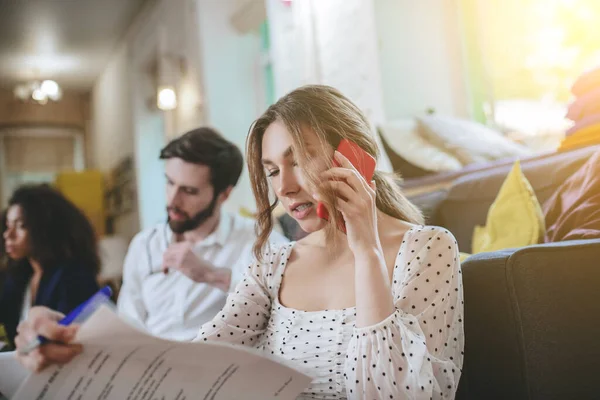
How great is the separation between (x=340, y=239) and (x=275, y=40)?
2.67 metres

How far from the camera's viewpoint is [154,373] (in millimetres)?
624

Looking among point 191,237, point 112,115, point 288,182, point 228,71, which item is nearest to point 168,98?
point 228,71

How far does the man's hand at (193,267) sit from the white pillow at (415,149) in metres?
1.08

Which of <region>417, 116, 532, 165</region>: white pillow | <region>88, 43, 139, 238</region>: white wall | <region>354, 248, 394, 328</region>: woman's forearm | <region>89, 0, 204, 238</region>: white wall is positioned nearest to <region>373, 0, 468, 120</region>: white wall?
<region>417, 116, 532, 165</region>: white pillow

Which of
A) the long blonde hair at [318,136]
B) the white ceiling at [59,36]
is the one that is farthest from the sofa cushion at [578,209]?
the white ceiling at [59,36]

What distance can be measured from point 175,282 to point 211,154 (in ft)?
1.17

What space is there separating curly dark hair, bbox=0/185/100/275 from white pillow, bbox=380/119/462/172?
1165 millimetres

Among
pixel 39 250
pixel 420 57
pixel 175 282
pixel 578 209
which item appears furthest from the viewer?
pixel 420 57

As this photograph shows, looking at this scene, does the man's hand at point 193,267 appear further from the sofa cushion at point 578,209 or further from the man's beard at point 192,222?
the sofa cushion at point 578,209

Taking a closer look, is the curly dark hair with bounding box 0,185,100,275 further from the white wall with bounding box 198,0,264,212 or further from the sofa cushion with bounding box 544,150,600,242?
the white wall with bounding box 198,0,264,212

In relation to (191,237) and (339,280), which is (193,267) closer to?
(191,237)

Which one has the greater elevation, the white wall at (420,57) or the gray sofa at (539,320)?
the white wall at (420,57)

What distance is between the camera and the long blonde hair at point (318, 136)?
81 centimetres

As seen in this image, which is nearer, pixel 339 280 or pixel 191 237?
pixel 339 280
